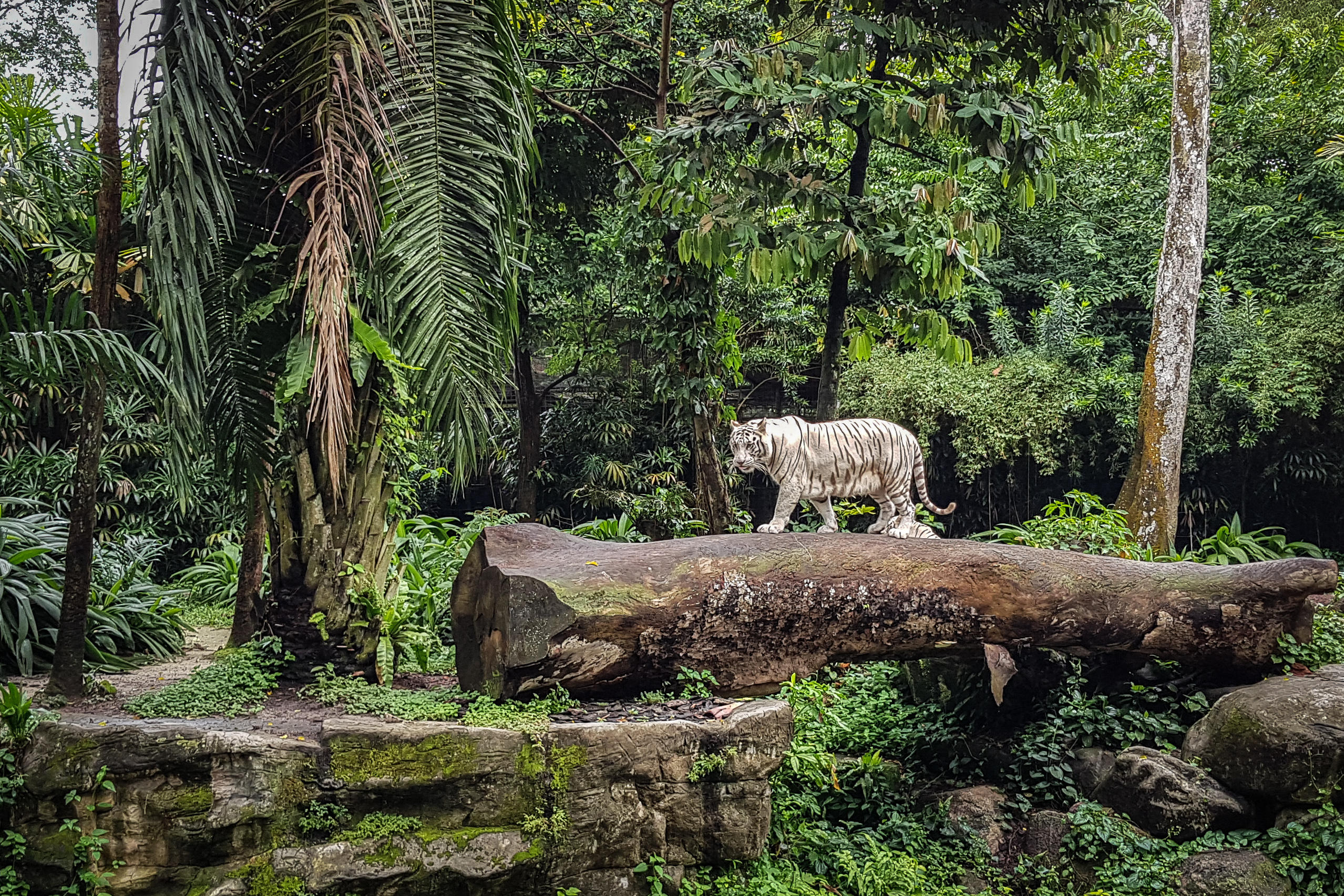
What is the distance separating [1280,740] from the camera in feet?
15.0

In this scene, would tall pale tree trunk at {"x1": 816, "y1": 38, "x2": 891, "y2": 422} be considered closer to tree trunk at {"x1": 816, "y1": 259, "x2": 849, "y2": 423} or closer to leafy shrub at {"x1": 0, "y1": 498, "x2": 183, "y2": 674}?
tree trunk at {"x1": 816, "y1": 259, "x2": 849, "y2": 423}

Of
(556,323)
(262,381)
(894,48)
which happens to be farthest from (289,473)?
(556,323)

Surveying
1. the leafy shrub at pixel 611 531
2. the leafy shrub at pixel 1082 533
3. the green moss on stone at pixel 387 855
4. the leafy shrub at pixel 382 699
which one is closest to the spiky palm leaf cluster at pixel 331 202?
the leafy shrub at pixel 382 699

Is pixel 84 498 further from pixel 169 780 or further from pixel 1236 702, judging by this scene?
pixel 1236 702

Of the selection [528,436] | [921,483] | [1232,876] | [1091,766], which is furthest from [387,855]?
[528,436]

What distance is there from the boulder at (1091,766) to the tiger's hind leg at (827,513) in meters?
1.89

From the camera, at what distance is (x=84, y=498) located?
4543 millimetres

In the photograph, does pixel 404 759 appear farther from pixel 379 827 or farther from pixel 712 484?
pixel 712 484

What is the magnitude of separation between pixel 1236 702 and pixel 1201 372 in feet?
18.4

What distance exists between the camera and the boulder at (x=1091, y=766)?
5148 millimetres

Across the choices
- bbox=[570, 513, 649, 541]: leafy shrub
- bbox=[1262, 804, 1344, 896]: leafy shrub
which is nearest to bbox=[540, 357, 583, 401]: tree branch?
bbox=[570, 513, 649, 541]: leafy shrub

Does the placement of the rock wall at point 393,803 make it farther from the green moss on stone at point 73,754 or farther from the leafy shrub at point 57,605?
the leafy shrub at point 57,605

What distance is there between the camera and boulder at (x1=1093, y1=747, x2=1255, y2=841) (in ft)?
15.4

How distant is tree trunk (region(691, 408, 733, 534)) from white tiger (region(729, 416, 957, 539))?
282 cm
